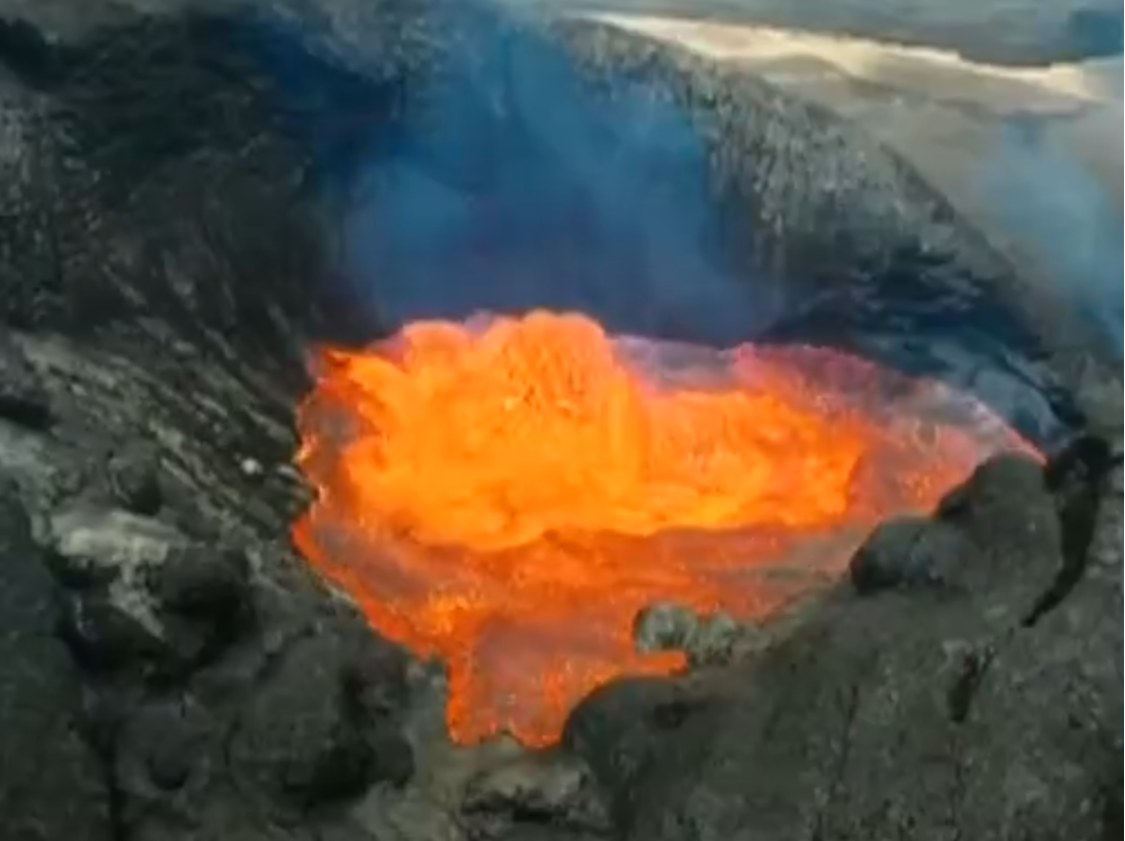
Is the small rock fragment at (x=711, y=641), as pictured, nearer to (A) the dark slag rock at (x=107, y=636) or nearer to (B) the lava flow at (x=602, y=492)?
(B) the lava flow at (x=602, y=492)

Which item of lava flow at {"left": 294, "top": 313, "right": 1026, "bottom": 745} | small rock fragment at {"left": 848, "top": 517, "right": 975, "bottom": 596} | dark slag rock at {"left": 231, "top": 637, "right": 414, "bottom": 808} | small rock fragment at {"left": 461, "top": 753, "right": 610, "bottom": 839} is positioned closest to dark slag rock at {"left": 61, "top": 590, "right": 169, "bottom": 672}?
dark slag rock at {"left": 231, "top": 637, "right": 414, "bottom": 808}

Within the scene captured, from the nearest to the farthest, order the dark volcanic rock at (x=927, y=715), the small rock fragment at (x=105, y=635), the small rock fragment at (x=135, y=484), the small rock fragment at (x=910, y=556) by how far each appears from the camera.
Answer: the dark volcanic rock at (x=927, y=715), the small rock fragment at (x=910, y=556), the small rock fragment at (x=105, y=635), the small rock fragment at (x=135, y=484)

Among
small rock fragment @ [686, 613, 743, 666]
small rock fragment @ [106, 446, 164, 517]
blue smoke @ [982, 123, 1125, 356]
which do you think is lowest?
small rock fragment @ [106, 446, 164, 517]

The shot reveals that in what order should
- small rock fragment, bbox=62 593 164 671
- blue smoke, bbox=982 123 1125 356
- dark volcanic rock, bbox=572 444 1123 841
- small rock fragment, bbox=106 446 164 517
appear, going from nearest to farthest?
blue smoke, bbox=982 123 1125 356 → dark volcanic rock, bbox=572 444 1123 841 → small rock fragment, bbox=62 593 164 671 → small rock fragment, bbox=106 446 164 517

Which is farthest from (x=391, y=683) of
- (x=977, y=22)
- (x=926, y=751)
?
(x=977, y=22)

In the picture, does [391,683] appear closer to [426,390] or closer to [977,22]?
[426,390]

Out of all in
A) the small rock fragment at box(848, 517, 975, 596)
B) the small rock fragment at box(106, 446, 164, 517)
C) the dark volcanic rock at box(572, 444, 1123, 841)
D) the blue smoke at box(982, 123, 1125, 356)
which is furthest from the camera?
the small rock fragment at box(106, 446, 164, 517)

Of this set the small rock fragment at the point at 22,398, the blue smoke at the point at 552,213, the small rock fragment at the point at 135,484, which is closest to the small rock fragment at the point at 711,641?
the blue smoke at the point at 552,213

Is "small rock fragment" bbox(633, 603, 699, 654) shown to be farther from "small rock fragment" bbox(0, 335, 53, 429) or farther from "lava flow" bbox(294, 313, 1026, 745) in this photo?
"small rock fragment" bbox(0, 335, 53, 429)
